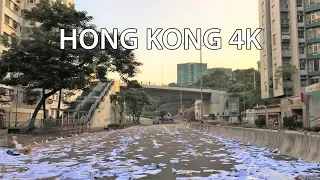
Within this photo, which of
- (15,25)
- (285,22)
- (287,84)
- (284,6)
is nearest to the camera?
(15,25)

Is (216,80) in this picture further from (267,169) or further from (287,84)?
(267,169)

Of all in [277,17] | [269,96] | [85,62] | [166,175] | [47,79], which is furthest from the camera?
[269,96]

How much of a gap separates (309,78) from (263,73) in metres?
11.2

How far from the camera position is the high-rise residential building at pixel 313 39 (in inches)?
2432

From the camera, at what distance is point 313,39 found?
61.8 m

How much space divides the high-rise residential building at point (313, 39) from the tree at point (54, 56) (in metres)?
40.1

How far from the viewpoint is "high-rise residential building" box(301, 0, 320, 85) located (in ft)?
203

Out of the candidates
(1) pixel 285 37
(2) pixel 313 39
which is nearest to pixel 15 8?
(1) pixel 285 37

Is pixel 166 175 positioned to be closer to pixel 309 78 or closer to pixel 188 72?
pixel 309 78

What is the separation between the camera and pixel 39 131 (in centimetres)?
3078

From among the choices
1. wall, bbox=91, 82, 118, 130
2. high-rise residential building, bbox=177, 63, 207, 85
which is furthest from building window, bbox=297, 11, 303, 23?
high-rise residential building, bbox=177, 63, 207, 85

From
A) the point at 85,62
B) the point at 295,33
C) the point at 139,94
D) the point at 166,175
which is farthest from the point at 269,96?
the point at 166,175

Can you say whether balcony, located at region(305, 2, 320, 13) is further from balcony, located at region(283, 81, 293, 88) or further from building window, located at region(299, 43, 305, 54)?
balcony, located at region(283, 81, 293, 88)

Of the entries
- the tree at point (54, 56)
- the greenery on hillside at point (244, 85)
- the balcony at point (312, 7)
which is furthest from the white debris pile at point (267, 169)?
the greenery on hillside at point (244, 85)
